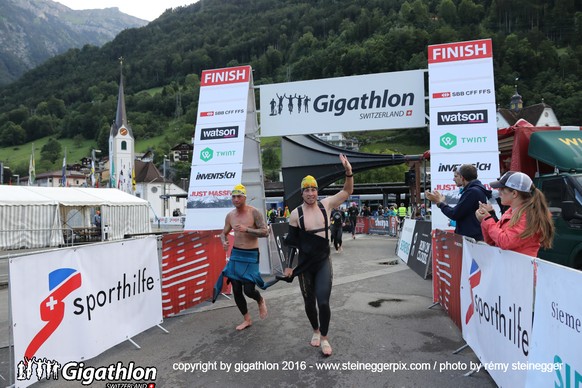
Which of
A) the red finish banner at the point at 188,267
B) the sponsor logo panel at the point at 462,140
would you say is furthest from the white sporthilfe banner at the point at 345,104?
the red finish banner at the point at 188,267

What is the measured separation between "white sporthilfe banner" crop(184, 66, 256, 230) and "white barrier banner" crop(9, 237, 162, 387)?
4305 mm

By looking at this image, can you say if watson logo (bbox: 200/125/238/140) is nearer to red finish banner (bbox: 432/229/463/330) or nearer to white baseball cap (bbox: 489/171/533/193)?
red finish banner (bbox: 432/229/463/330)

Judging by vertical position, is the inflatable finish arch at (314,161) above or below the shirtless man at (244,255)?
above

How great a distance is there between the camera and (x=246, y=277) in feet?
18.0

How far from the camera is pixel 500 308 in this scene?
3223mm

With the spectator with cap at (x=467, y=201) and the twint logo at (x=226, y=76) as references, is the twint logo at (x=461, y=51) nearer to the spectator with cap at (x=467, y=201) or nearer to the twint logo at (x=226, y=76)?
the twint logo at (x=226, y=76)

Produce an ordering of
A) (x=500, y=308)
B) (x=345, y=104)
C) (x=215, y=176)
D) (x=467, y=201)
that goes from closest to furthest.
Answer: (x=500, y=308)
(x=467, y=201)
(x=345, y=104)
(x=215, y=176)

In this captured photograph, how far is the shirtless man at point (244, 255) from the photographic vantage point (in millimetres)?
5516

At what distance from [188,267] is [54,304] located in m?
3.07

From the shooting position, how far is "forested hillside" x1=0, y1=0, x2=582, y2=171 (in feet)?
334

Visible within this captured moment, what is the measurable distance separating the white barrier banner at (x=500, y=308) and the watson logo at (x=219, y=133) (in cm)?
691

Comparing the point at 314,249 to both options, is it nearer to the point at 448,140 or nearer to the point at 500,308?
the point at 500,308

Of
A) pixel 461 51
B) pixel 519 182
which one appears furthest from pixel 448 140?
pixel 519 182

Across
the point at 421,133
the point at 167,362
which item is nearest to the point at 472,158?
the point at 167,362
